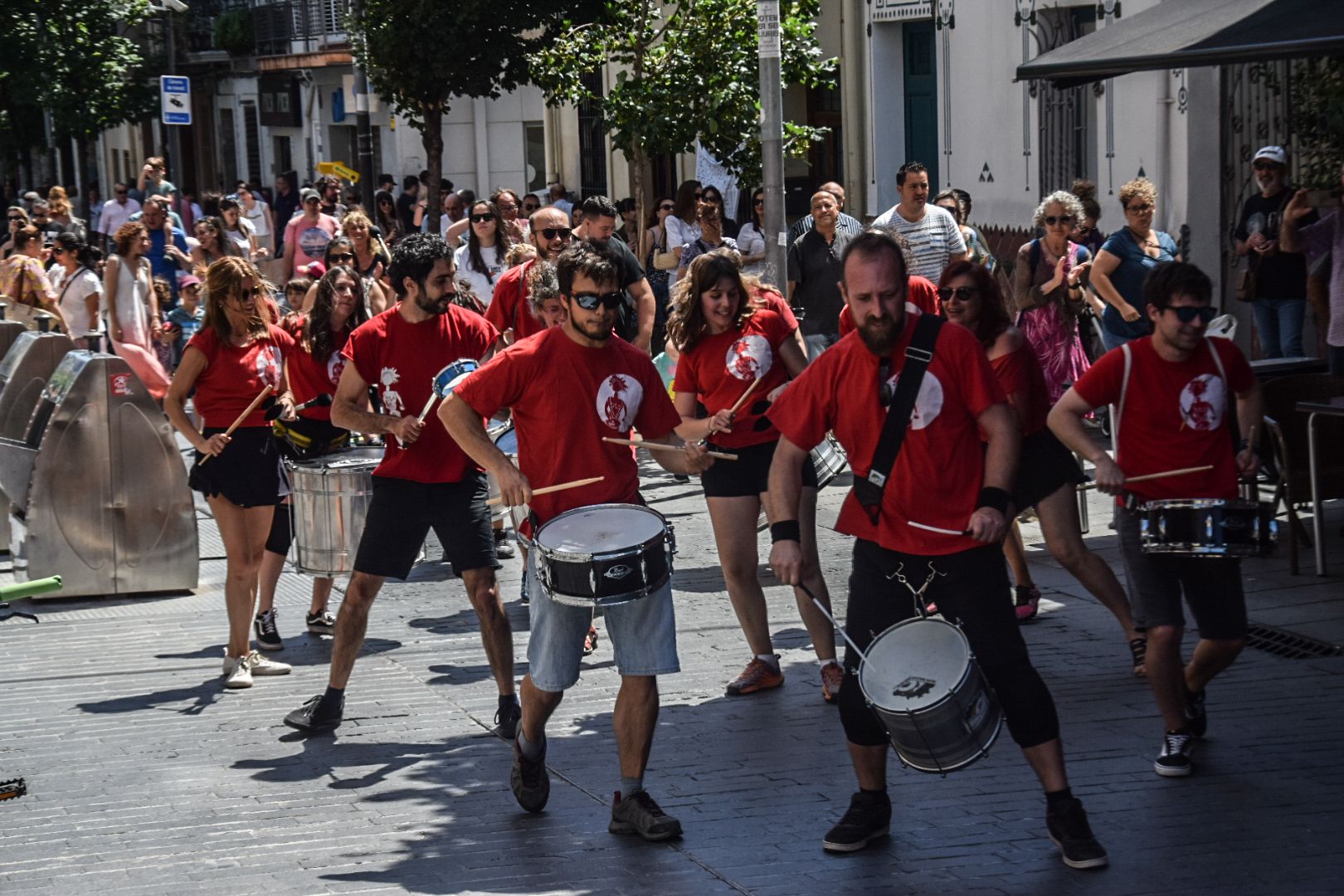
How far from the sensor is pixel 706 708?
7.54m

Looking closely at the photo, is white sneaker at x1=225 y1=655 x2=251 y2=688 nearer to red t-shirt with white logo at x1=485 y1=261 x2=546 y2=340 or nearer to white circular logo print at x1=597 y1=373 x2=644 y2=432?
red t-shirt with white logo at x1=485 y1=261 x2=546 y2=340

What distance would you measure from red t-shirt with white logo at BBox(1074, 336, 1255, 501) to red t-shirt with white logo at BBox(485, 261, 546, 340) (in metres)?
4.02

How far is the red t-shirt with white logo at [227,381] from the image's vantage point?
27.2 feet

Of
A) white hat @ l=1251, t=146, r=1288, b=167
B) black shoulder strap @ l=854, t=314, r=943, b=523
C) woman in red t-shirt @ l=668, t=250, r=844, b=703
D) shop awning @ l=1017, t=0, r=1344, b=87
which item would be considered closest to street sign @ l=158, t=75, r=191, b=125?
white hat @ l=1251, t=146, r=1288, b=167

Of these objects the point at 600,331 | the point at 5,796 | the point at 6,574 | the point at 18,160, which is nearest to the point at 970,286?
the point at 600,331

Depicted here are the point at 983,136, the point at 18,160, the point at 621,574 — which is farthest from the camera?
the point at 18,160

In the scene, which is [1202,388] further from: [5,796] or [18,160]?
[18,160]

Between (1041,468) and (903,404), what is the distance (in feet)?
6.23

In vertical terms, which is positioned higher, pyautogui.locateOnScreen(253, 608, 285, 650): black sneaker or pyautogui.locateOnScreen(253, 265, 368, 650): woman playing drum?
pyautogui.locateOnScreen(253, 265, 368, 650): woman playing drum

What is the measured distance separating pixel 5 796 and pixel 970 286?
12.7 ft

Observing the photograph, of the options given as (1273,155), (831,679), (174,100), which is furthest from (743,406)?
(174,100)

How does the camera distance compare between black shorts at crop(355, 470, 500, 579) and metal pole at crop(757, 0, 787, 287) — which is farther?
metal pole at crop(757, 0, 787, 287)

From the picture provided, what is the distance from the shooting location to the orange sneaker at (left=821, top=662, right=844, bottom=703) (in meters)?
7.49

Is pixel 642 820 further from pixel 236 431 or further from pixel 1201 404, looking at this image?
pixel 236 431
